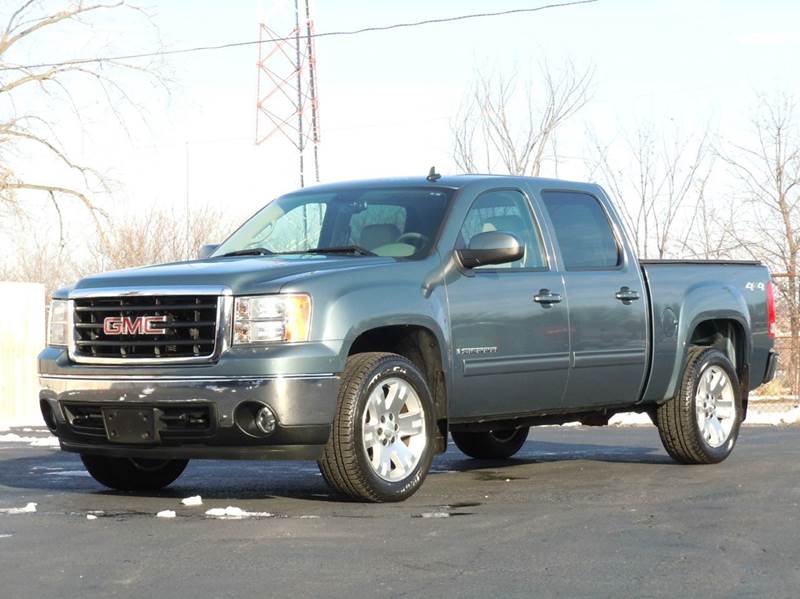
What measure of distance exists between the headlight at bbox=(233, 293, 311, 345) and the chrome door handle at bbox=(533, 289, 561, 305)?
1862 mm

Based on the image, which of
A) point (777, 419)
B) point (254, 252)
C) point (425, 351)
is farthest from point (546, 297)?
point (777, 419)

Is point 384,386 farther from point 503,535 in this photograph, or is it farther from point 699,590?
point 699,590

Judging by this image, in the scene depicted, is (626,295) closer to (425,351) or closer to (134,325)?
(425,351)

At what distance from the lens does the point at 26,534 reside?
23.2 feet

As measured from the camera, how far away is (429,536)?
22.5 ft

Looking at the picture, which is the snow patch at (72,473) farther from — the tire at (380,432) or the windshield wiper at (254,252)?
the tire at (380,432)

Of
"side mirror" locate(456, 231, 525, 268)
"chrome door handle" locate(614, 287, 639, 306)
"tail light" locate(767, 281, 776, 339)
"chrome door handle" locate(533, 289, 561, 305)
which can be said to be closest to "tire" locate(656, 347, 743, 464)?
"tail light" locate(767, 281, 776, 339)

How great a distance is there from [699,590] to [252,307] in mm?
3068

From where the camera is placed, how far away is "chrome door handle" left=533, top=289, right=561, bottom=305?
29.7ft

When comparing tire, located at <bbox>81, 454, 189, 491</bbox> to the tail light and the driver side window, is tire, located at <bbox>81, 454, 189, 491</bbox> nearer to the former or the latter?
the driver side window

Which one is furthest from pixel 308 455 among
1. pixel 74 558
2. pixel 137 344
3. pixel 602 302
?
pixel 602 302

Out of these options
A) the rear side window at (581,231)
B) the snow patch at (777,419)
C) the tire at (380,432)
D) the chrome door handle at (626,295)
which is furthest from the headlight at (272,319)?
the snow patch at (777,419)

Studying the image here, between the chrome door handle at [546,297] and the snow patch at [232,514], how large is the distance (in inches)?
90.9

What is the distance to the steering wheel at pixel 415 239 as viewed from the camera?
8.69 m
